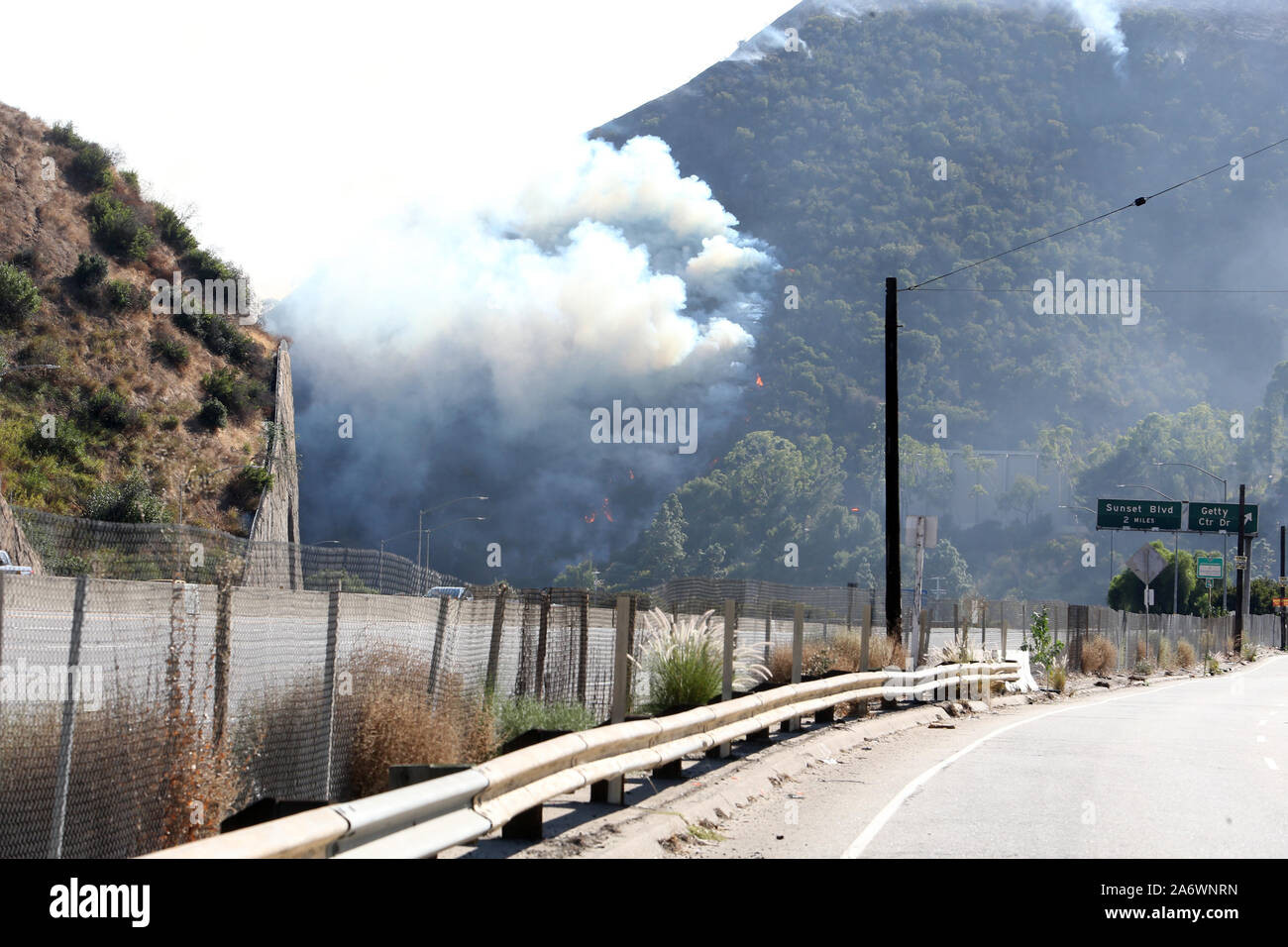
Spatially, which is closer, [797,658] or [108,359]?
[797,658]

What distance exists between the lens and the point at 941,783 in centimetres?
1391

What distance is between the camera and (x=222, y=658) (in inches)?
362

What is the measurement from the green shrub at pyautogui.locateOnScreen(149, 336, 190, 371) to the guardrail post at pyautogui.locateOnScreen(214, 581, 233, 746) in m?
59.4

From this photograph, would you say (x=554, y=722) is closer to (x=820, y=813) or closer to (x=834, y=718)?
(x=820, y=813)

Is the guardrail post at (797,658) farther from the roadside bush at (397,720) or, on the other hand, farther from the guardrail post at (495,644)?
the roadside bush at (397,720)

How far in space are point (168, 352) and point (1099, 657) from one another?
43.9m

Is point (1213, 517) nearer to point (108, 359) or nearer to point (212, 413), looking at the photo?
point (212, 413)

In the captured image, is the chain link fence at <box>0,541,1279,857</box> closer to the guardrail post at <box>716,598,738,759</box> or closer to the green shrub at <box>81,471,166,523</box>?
the guardrail post at <box>716,598,738,759</box>

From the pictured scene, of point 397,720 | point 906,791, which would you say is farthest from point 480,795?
point 906,791

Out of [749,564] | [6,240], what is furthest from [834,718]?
[749,564]

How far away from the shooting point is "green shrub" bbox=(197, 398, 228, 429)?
6369 cm
